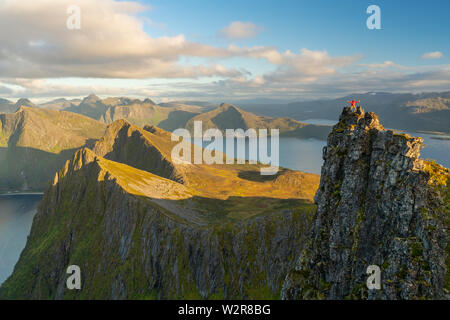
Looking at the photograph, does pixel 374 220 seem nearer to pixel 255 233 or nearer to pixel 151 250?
pixel 255 233

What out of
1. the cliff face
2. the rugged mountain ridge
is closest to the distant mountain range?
the cliff face

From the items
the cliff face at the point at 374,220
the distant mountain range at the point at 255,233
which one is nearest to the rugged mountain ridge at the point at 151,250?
the distant mountain range at the point at 255,233

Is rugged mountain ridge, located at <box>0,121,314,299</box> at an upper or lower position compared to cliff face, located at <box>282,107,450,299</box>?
lower

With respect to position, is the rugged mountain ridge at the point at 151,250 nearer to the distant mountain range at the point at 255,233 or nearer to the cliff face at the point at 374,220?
the distant mountain range at the point at 255,233

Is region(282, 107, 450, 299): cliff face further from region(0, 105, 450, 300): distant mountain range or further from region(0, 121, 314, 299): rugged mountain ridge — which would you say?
region(0, 121, 314, 299): rugged mountain ridge

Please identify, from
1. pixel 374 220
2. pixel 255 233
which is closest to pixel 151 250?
pixel 255 233

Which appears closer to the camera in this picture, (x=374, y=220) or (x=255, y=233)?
(x=374, y=220)

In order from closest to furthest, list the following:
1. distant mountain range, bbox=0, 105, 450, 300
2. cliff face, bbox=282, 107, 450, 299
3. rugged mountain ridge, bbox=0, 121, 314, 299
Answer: cliff face, bbox=282, 107, 450, 299, distant mountain range, bbox=0, 105, 450, 300, rugged mountain ridge, bbox=0, 121, 314, 299

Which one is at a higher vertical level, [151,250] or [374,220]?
[374,220]

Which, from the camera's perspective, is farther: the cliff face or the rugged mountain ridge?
the rugged mountain ridge
